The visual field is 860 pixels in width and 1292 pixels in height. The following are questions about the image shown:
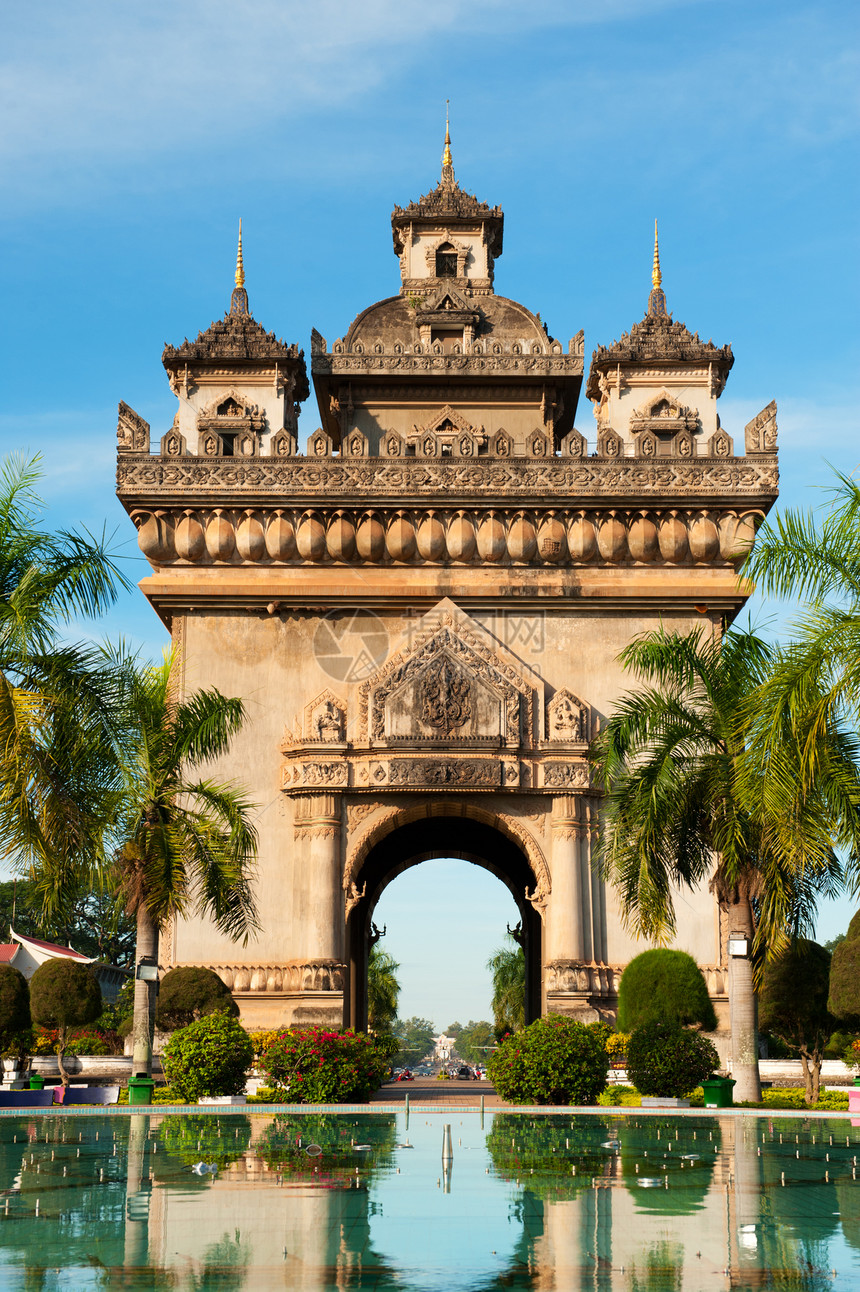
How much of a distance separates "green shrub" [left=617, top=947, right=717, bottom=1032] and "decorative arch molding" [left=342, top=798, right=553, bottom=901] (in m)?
2.74

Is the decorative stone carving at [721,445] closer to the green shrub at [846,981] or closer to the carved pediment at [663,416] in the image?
the carved pediment at [663,416]

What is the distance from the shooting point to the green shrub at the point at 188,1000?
2580 cm

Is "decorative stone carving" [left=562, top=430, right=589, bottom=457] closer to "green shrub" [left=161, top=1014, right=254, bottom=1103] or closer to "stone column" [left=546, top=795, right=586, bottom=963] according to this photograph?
"stone column" [left=546, top=795, right=586, bottom=963]

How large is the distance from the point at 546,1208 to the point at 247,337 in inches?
1075

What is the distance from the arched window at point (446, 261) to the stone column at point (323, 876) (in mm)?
15427

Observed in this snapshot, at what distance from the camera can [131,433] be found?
29.7 metres

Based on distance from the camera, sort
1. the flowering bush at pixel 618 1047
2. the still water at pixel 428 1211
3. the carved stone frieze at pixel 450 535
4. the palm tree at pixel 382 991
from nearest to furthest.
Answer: the still water at pixel 428 1211
the flowering bush at pixel 618 1047
the carved stone frieze at pixel 450 535
the palm tree at pixel 382 991

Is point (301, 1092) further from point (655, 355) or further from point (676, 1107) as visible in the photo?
point (655, 355)

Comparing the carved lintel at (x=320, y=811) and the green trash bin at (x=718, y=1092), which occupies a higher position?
the carved lintel at (x=320, y=811)

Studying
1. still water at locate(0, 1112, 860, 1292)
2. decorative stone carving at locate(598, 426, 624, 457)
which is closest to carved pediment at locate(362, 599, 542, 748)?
decorative stone carving at locate(598, 426, 624, 457)

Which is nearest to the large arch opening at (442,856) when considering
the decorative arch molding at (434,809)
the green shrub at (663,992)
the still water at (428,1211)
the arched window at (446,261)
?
the decorative arch molding at (434,809)

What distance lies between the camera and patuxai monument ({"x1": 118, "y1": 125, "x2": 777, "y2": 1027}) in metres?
27.5

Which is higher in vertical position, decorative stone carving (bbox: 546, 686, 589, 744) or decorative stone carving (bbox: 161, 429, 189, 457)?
decorative stone carving (bbox: 161, 429, 189, 457)

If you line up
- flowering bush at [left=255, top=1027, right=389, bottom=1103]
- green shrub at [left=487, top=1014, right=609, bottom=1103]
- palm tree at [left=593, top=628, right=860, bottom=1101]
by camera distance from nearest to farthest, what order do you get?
palm tree at [left=593, top=628, right=860, bottom=1101] < green shrub at [left=487, top=1014, right=609, bottom=1103] < flowering bush at [left=255, top=1027, right=389, bottom=1103]
